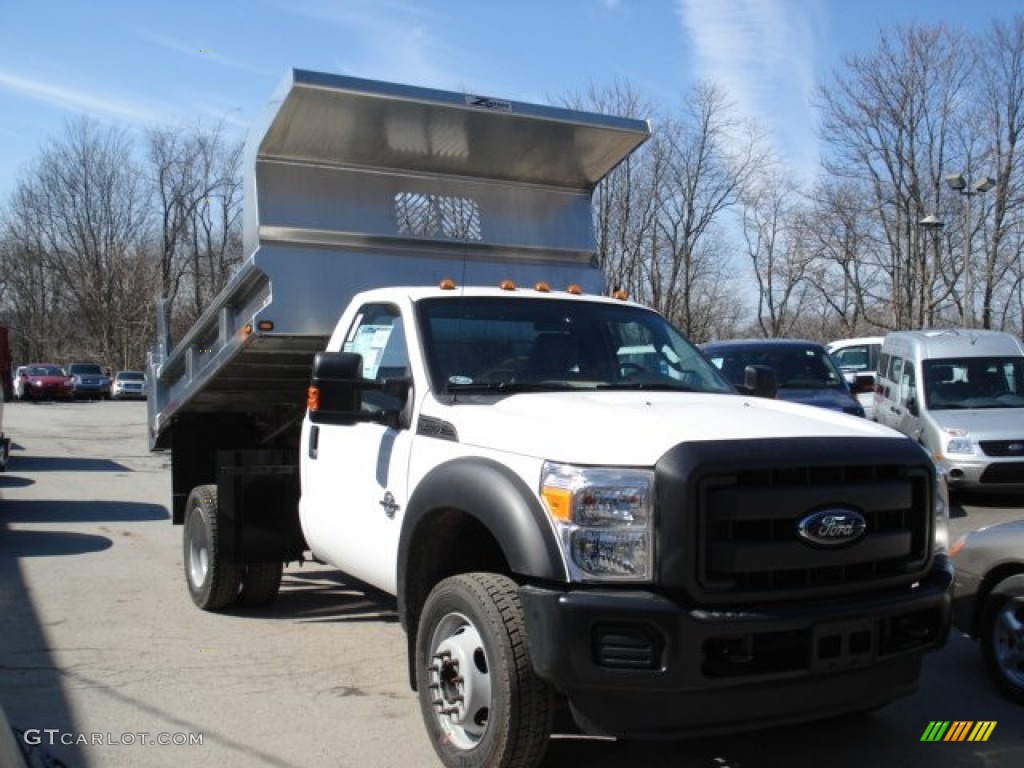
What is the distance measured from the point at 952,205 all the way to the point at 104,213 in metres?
51.4

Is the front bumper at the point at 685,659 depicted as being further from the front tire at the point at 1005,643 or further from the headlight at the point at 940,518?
the front tire at the point at 1005,643

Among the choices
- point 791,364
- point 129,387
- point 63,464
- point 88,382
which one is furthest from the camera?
point 129,387

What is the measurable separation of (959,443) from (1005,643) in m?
6.98

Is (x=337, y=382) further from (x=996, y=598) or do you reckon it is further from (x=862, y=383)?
(x=862, y=383)

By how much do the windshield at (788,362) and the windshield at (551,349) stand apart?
7306 mm

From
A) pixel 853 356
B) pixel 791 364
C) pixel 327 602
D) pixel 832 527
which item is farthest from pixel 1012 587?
pixel 853 356

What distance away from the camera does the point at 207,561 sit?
21.6 feet

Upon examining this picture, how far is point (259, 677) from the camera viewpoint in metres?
5.30

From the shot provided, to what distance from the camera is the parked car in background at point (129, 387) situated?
4625cm

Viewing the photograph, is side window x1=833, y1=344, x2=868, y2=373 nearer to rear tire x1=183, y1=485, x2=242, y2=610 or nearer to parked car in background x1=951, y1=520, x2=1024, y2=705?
parked car in background x1=951, y1=520, x2=1024, y2=705

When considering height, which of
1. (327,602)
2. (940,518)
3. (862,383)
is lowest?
(327,602)

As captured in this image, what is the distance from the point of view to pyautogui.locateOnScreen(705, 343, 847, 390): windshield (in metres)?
12.4

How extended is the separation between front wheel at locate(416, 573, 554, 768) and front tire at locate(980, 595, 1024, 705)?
2.79m

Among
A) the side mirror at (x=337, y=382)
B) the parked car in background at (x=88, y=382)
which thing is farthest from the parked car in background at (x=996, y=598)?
the parked car in background at (x=88, y=382)
